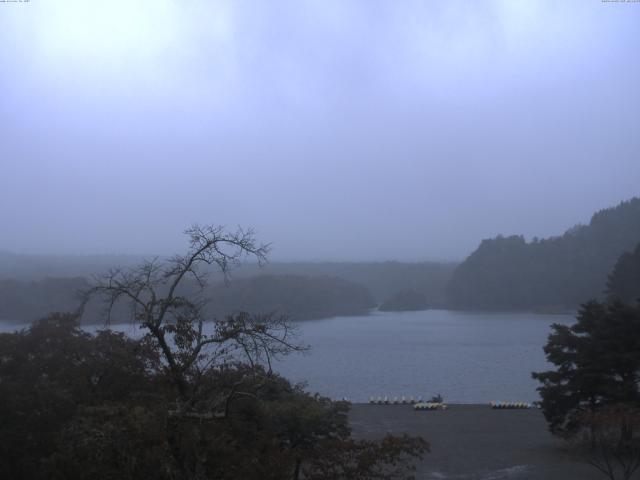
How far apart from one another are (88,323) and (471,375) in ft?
52.3

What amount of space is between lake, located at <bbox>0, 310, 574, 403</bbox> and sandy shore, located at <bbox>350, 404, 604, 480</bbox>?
3329 millimetres

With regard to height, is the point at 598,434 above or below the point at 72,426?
below

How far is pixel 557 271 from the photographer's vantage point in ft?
238

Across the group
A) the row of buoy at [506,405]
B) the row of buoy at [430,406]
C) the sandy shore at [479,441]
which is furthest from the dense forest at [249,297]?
the row of buoy at [506,405]

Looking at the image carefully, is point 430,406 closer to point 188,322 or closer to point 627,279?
point 188,322

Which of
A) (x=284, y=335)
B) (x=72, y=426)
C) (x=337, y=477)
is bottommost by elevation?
(x=337, y=477)

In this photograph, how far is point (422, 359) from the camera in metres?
35.4

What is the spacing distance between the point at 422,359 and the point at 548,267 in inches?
1673

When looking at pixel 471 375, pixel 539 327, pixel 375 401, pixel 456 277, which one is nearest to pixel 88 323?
pixel 375 401

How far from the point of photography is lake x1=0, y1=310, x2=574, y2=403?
85.6 feet

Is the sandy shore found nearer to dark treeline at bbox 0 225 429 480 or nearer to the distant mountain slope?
dark treeline at bbox 0 225 429 480

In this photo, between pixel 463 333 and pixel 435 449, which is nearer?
pixel 435 449

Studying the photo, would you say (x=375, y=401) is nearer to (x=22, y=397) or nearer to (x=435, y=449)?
(x=435, y=449)

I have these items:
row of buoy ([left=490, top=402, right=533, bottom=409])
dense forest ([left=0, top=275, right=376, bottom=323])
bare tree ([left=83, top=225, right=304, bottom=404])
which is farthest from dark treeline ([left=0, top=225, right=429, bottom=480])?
row of buoy ([left=490, top=402, right=533, bottom=409])
